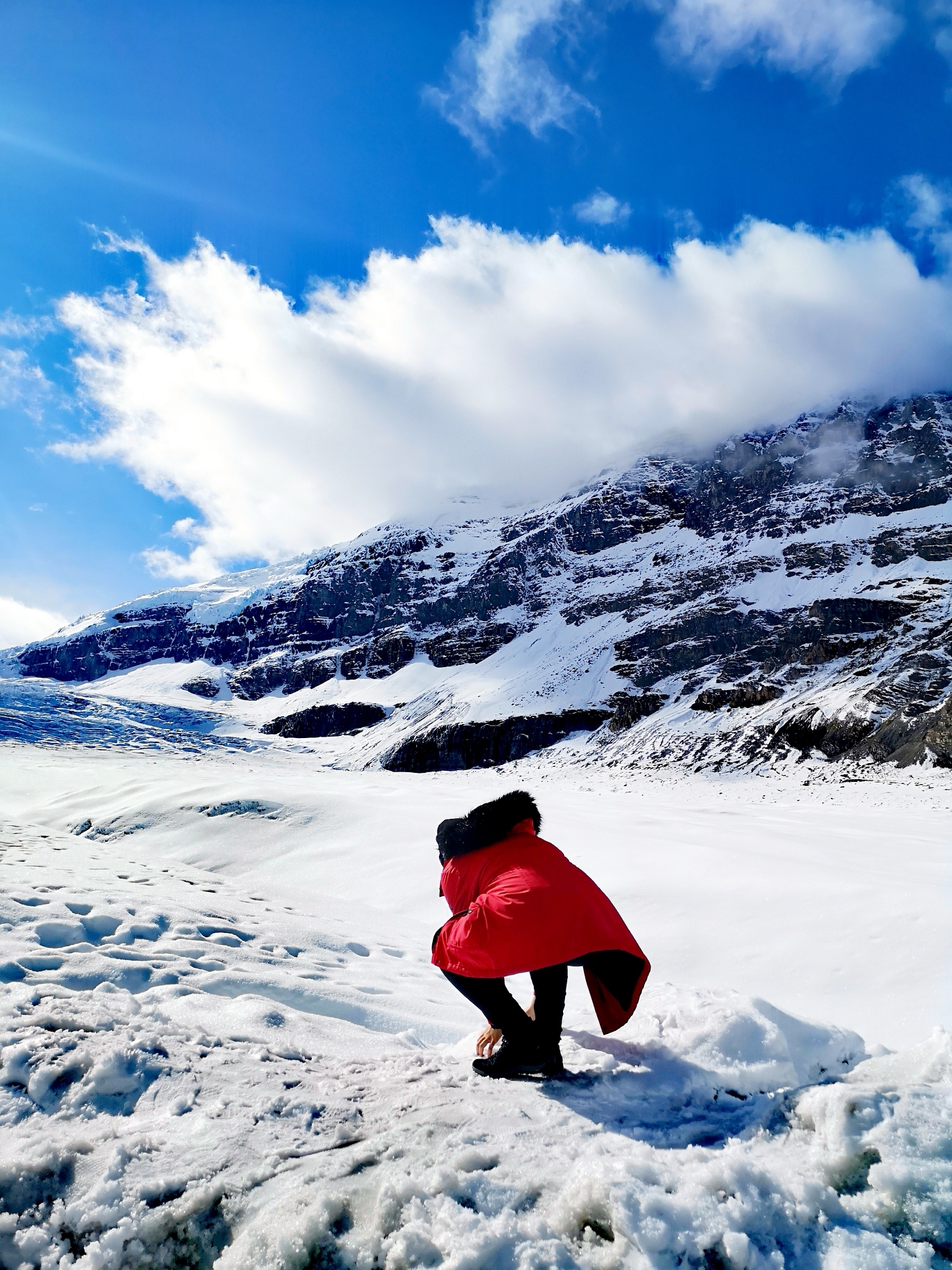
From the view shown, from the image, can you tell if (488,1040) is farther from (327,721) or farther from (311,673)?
(311,673)

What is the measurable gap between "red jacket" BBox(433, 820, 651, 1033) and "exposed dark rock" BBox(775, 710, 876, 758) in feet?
101

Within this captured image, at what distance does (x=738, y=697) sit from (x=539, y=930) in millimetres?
39605

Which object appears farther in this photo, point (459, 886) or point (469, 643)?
point (469, 643)

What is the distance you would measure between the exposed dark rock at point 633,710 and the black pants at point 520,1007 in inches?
1593

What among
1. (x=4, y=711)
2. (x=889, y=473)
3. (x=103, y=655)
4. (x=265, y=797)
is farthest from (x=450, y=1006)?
(x=103, y=655)

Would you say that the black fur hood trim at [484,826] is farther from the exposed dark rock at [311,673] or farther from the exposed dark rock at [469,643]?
the exposed dark rock at [311,673]

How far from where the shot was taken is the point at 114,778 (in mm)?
15562

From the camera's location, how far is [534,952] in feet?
8.58

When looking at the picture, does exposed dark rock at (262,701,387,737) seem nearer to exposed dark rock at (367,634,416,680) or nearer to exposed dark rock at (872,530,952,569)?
exposed dark rock at (367,634,416,680)

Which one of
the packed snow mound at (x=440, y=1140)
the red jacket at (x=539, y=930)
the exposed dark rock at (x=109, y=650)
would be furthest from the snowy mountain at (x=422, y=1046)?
the exposed dark rock at (x=109, y=650)

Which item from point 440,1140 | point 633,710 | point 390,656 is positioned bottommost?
point 633,710

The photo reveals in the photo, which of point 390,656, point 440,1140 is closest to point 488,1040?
point 440,1140

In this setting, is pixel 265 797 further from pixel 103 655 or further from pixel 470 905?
pixel 103 655

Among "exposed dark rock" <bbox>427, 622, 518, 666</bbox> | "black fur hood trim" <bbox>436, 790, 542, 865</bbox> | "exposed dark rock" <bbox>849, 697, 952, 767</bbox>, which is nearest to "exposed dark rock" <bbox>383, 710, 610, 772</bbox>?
"exposed dark rock" <bbox>849, 697, 952, 767</bbox>
